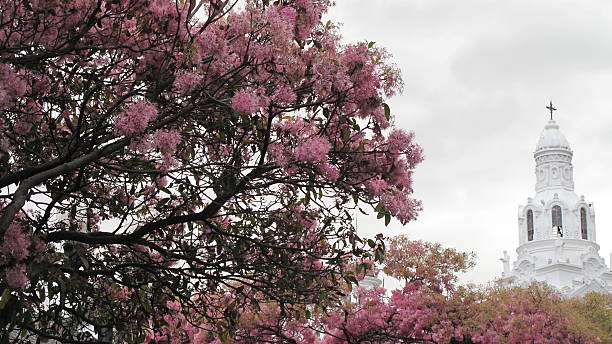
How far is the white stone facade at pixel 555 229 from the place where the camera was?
176 feet

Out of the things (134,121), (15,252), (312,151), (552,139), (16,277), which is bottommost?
(16,277)

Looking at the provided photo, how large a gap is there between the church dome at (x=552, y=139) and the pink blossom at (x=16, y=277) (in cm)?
5366

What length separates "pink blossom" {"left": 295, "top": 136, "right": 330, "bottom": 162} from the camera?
6078mm

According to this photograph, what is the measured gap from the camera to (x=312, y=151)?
6.07 metres

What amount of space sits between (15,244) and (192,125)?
1772 mm

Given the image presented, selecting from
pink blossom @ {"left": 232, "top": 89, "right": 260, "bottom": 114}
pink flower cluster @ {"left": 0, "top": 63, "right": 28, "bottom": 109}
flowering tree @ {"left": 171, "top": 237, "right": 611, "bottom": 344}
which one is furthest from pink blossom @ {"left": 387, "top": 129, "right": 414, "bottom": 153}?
flowering tree @ {"left": 171, "top": 237, "right": 611, "bottom": 344}

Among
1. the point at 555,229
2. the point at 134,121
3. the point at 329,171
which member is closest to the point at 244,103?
the point at 134,121

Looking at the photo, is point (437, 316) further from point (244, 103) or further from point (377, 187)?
point (244, 103)

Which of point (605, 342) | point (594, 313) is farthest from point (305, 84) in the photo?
point (594, 313)

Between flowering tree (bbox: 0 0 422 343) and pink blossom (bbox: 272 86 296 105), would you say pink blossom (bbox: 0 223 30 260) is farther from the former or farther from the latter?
pink blossom (bbox: 272 86 296 105)

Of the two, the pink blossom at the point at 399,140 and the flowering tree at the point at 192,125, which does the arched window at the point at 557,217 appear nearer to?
the flowering tree at the point at 192,125

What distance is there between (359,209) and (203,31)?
1823mm

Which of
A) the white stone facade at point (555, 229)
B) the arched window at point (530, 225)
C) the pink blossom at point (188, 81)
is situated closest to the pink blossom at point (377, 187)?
the pink blossom at point (188, 81)

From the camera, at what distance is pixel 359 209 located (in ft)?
23.2
